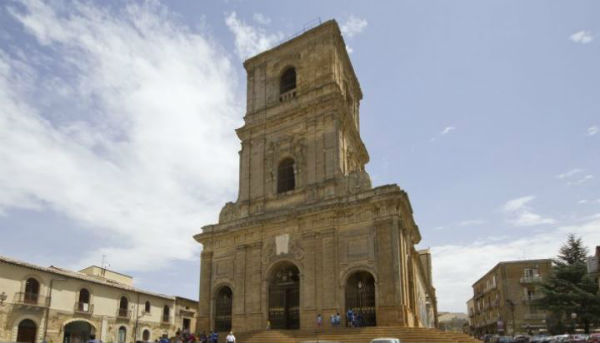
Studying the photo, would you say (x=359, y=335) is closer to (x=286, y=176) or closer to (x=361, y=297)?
(x=361, y=297)

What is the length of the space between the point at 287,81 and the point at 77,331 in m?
22.3

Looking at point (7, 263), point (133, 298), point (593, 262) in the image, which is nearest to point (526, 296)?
point (593, 262)

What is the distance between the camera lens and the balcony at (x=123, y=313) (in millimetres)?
36906

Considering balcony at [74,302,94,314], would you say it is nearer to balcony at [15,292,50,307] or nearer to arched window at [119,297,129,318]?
balcony at [15,292,50,307]

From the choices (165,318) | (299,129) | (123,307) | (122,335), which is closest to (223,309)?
(299,129)

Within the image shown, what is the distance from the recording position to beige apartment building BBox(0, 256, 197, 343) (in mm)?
28875

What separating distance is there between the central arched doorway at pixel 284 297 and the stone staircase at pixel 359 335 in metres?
2.30

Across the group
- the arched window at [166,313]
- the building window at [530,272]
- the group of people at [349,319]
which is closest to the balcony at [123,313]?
the arched window at [166,313]

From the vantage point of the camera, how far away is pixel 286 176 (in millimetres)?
27344

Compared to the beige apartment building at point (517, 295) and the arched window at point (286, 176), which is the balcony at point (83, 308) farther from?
the beige apartment building at point (517, 295)

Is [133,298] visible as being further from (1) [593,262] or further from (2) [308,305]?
(1) [593,262]

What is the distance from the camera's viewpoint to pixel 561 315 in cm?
3316

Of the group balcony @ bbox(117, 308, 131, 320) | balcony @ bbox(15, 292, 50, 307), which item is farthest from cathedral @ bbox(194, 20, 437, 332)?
balcony @ bbox(117, 308, 131, 320)

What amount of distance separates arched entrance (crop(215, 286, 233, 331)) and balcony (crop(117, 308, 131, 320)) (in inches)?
569
